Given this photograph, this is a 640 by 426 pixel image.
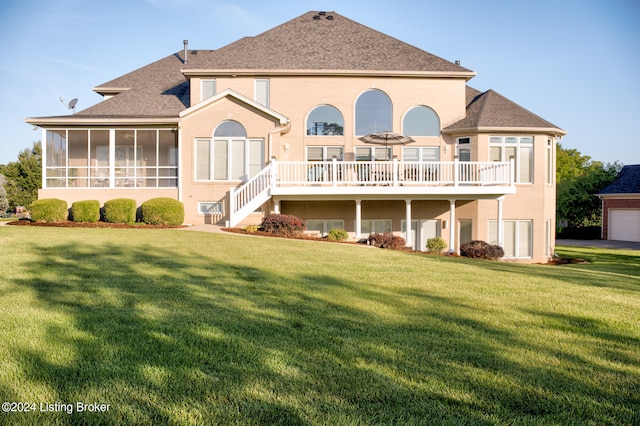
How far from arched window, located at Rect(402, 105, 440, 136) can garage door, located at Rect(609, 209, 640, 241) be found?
23.7 metres

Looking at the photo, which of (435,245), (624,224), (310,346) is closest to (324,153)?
(435,245)

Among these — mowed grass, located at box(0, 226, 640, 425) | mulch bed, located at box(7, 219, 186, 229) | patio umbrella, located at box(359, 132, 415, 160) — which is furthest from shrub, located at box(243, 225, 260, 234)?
mowed grass, located at box(0, 226, 640, 425)

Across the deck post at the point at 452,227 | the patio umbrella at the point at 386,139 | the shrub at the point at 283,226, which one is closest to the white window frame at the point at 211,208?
the shrub at the point at 283,226

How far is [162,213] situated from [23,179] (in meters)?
35.6

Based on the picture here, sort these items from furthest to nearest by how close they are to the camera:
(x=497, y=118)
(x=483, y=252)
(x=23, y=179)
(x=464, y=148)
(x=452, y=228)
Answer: (x=23, y=179) → (x=464, y=148) → (x=497, y=118) → (x=452, y=228) → (x=483, y=252)

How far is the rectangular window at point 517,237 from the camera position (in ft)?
70.7

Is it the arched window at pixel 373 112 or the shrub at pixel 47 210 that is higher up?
the arched window at pixel 373 112

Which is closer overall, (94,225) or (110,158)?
(94,225)

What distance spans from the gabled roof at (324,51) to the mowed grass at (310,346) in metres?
14.7

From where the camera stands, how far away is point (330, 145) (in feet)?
73.0

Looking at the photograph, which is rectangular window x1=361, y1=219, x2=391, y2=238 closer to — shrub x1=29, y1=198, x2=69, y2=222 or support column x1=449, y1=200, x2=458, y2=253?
support column x1=449, y1=200, x2=458, y2=253

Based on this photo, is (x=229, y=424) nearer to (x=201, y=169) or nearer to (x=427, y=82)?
(x=201, y=169)

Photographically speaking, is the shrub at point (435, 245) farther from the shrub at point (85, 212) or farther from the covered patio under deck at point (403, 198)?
the shrub at point (85, 212)

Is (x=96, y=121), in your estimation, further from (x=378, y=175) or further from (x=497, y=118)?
(x=497, y=118)
